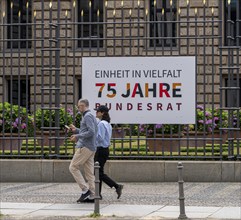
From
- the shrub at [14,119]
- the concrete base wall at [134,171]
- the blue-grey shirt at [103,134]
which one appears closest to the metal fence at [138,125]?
the shrub at [14,119]

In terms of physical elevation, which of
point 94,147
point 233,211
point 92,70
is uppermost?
point 92,70

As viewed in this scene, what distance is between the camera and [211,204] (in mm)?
17047

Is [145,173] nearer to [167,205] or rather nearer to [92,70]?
[92,70]

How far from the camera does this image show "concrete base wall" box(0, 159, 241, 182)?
824 inches

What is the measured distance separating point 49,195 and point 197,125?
475 centimetres

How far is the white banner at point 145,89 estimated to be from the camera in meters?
21.5

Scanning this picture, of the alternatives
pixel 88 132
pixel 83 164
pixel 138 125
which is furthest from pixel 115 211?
pixel 138 125

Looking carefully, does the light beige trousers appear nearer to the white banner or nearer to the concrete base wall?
the concrete base wall

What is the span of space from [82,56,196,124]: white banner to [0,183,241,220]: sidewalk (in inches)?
68.0

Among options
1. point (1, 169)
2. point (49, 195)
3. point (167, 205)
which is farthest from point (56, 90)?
point (167, 205)

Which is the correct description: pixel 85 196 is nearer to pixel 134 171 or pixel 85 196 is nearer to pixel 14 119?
pixel 134 171

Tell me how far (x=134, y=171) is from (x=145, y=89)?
1922 millimetres

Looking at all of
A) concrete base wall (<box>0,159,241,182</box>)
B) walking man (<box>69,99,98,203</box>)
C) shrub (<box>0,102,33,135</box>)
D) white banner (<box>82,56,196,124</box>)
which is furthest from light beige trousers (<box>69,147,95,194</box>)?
shrub (<box>0,102,33,135</box>)

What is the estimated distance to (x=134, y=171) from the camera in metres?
21.1
